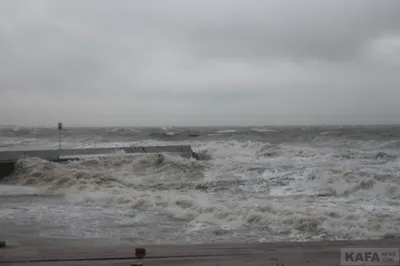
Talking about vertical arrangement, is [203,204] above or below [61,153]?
below

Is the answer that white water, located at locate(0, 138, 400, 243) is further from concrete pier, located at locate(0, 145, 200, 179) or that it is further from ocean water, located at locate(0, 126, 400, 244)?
concrete pier, located at locate(0, 145, 200, 179)

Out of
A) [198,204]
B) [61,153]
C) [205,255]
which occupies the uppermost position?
[61,153]

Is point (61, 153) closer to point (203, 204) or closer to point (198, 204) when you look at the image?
point (198, 204)

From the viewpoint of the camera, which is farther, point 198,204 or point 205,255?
point 198,204

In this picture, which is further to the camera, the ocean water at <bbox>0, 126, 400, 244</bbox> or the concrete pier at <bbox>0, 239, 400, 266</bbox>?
the ocean water at <bbox>0, 126, 400, 244</bbox>

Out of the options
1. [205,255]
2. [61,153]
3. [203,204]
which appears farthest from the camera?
[61,153]

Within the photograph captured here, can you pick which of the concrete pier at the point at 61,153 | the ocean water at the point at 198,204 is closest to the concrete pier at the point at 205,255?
the ocean water at the point at 198,204

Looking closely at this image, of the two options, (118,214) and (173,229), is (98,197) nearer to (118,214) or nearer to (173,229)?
(118,214)

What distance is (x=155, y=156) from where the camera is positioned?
21156mm

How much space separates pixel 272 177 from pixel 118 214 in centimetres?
806

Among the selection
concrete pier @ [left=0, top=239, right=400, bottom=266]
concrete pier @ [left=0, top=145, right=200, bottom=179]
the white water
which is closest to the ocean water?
the white water

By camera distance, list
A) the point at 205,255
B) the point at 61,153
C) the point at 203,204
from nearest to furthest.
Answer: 1. the point at 205,255
2. the point at 203,204
3. the point at 61,153

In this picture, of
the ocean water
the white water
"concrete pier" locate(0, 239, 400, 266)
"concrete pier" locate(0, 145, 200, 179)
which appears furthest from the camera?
"concrete pier" locate(0, 145, 200, 179)

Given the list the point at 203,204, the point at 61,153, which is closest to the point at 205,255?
the point at 203,204
